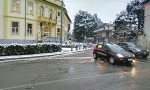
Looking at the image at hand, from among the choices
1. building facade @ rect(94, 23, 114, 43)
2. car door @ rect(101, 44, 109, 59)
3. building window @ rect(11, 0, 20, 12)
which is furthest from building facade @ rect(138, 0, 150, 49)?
building facade @ rect(94, 23, 114, 43)

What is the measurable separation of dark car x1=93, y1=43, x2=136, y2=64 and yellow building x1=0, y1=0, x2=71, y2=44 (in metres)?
23.5

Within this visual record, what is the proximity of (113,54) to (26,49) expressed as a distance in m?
12.0

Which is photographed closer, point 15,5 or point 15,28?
point 15,28

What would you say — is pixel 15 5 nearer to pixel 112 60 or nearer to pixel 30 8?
pixel 30 8

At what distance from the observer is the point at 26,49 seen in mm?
30922

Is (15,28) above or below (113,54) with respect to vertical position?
above

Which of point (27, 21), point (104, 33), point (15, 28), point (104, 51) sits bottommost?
point (104, 51)

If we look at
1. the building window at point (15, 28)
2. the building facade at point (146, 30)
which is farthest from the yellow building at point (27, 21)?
the building facade at point (146, 30)

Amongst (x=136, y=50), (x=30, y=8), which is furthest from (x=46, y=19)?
(x=136, y=50)

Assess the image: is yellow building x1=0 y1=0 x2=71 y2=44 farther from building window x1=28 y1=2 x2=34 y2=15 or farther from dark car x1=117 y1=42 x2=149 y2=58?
dark car x1=117 y1=42 x2=149 y2=58

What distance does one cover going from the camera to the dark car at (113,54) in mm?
20828

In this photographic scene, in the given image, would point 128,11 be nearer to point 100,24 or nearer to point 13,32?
point 13,32

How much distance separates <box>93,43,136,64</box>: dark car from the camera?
820 inches

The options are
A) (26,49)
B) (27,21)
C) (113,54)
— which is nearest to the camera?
(113,54)
